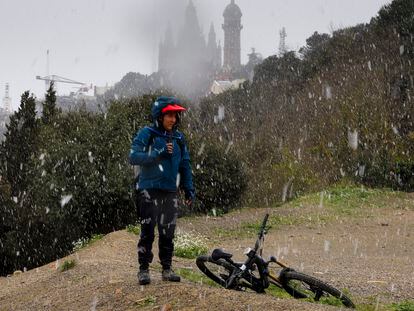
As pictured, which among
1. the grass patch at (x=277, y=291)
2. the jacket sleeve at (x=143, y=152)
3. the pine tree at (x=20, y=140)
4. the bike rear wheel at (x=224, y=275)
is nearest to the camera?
the jacket sleeve at (x=143, y=152)

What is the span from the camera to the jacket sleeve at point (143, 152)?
6.34m

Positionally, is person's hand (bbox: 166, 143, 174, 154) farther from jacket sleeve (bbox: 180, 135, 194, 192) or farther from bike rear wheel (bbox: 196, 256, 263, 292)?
bike rear wheel (bbox: 196, 256, 263, 292)

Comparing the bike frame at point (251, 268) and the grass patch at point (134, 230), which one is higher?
the bike frame at point (251, 268)

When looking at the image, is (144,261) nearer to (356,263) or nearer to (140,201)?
(140,201)

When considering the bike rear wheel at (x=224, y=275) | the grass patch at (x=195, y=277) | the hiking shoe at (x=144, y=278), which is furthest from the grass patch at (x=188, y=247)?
the hiking shoe at (x=144, y=278)

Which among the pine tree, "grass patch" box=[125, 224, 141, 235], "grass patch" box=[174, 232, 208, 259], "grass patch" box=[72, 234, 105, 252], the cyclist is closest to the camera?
the cyclist

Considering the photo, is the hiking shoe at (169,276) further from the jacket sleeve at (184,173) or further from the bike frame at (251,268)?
the jacket sleeve at (184,173)

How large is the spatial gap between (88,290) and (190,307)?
5.94 feet

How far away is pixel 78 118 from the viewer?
23094 mm

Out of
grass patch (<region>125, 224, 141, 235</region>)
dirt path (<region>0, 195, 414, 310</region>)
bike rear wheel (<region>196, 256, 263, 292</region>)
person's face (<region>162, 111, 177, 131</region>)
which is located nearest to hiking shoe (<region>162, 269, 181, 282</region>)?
dirt path (<region>0, 195, 414, 310</region>)

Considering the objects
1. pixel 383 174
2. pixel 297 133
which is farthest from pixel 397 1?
pixel 383 174

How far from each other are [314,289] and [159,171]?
2.09 m

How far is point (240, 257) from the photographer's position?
12.2 metres

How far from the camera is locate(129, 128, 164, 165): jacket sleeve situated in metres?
6.34
